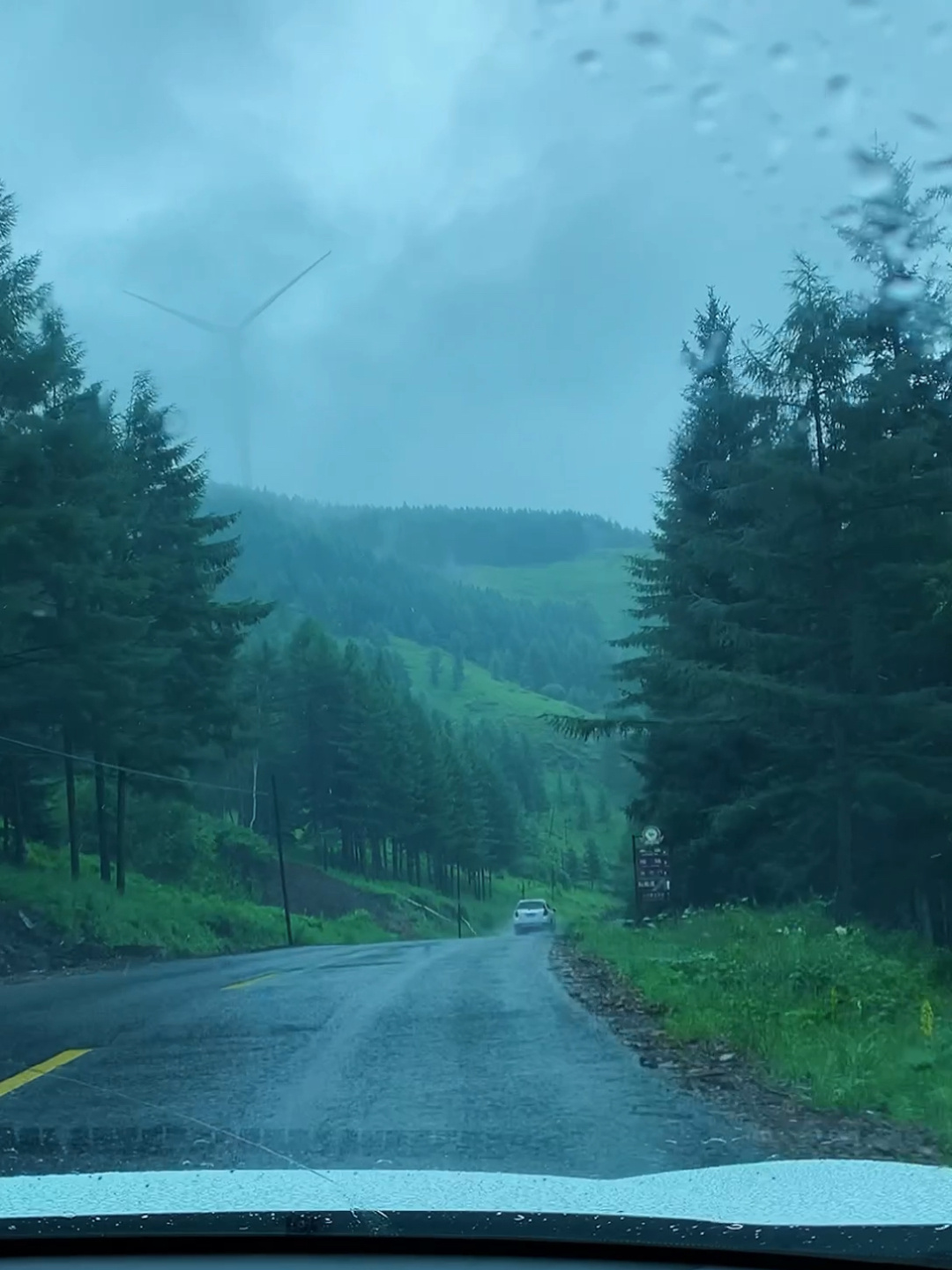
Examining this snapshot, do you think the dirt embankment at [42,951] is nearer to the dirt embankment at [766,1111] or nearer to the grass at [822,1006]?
the grass at [822,1006]

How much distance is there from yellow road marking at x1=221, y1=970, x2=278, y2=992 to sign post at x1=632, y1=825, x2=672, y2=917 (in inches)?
491

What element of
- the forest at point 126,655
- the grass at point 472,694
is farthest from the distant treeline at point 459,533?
the forest at point 126,655

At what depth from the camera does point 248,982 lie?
17.0 meters

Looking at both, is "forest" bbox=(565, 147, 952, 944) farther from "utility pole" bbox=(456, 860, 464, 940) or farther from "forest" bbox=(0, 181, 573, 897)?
"utility pole" bbox=(456, 860, 464, 940)

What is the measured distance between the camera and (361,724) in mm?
67625

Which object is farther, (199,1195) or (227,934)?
(227,934)

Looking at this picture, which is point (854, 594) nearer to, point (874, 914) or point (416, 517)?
point (874, 914)

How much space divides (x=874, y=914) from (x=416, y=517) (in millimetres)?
129760

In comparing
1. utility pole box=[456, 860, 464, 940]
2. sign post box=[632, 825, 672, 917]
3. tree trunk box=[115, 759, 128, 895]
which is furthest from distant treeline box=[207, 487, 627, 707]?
sign post box=[632, 825, 672, 917]

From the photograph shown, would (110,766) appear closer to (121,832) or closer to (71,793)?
(71,793)

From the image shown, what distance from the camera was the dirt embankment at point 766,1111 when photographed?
6754 mm

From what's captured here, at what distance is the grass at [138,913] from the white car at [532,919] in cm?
853

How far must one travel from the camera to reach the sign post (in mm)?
29859

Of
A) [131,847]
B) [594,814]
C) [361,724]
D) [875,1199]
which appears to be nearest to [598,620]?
[594,814]
